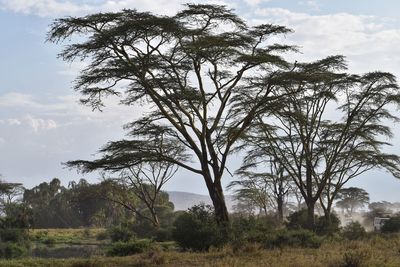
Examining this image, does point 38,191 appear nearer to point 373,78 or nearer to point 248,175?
point 248,175

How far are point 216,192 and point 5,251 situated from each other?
556 inches

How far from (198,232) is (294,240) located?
3239mm

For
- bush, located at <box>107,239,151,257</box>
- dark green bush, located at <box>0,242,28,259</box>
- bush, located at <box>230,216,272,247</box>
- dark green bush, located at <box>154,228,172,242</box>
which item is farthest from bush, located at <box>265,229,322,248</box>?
dark green bush, located at <box>0,242,28,259</box>

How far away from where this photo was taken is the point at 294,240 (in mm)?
18172

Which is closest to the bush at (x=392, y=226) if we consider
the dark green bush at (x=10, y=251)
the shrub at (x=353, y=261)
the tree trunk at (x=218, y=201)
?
the tree trunk at (x=218, y=201)

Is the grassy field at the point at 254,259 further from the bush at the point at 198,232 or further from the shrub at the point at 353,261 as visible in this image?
the bush at the point at 198,232

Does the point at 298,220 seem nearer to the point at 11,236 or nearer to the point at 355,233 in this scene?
the point at 355,233

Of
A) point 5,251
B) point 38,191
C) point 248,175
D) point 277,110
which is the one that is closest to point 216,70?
point 277,110

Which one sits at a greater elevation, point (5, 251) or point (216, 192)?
point (216, 192)

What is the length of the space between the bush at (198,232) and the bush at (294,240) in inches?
63.0

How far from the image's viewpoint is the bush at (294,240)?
17.6 metres

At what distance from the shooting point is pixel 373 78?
29.8 meters

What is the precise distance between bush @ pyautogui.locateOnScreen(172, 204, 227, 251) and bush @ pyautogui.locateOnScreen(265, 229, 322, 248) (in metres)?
1.60

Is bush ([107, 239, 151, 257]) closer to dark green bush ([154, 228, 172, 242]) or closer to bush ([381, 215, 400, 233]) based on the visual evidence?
dark green bush ([154, 228, 172, 242])
